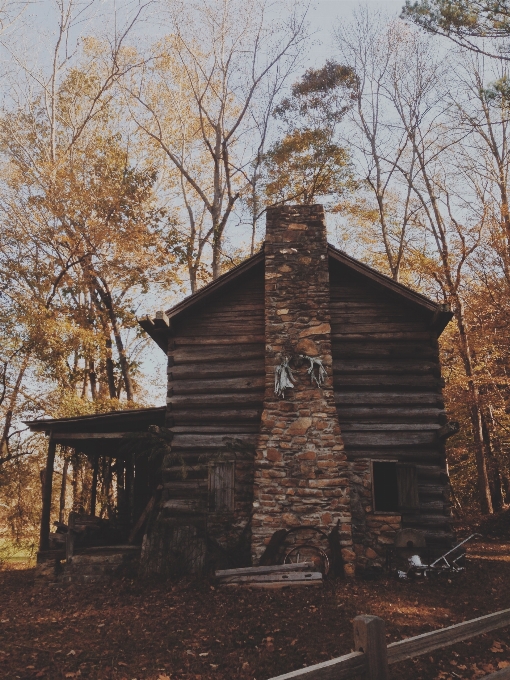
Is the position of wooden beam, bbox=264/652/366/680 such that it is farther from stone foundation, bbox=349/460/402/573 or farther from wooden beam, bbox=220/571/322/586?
stone foundation, bbox=349/460/402/573

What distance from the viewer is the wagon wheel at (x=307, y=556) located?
10414 millimetres

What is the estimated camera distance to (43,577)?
39.8 ft

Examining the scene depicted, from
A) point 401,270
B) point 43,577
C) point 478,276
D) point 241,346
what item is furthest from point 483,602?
point 401,270

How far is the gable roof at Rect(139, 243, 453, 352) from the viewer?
41.2 ft

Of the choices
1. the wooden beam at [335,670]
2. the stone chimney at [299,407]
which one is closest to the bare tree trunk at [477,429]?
the stone chimney at [299,407]

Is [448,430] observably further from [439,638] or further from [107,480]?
[107,480]

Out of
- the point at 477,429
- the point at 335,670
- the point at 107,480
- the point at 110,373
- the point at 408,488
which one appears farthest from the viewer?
the point at 110,373

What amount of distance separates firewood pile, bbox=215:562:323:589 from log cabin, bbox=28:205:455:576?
583 mm

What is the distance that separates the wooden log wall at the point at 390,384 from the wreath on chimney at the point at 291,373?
3.60 feet

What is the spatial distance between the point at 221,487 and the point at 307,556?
2.57 meters

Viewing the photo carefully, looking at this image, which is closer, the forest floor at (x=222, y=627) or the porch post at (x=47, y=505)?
the forest floor at (x=222, y=627)

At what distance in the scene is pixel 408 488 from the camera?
11.9 m

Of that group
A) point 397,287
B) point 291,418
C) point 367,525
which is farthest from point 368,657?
point 397,287

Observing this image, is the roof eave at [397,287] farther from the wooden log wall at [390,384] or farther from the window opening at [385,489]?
the window opening at [385,489]
